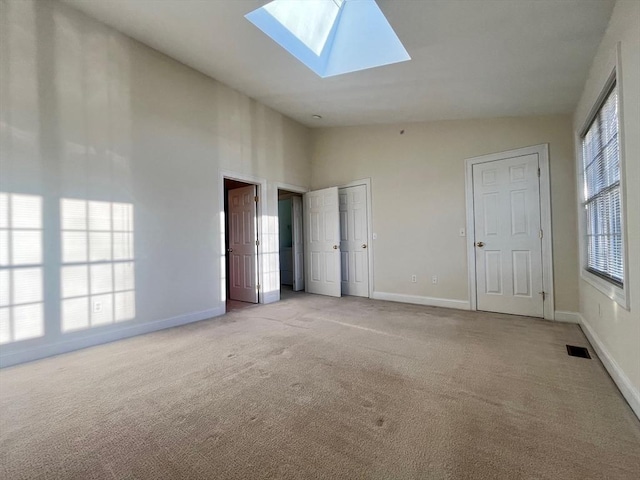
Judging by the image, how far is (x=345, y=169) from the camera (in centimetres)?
524

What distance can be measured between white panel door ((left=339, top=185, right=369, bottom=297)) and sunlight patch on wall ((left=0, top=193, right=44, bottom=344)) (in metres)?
4.07

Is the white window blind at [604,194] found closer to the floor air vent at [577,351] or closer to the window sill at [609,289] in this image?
the window sill at [609,289]

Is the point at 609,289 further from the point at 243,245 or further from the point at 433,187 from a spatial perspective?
the point at 243,245

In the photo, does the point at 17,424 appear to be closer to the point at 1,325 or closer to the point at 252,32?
the point at 1,325

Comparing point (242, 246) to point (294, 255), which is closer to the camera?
point (242, 246)

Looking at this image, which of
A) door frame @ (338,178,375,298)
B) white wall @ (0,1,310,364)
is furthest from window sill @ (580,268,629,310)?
white wall @ (0,1,310,364)

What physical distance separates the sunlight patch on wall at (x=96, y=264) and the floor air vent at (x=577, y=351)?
4280 millimetres

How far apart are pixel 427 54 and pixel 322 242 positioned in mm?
3416

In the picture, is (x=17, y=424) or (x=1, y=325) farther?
(x=1, y=325)

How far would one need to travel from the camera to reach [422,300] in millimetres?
4395

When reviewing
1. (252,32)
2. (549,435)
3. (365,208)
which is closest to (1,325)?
(252,32)

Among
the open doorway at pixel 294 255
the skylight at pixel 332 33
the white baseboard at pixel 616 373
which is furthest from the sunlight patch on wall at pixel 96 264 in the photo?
the white baseboard at pixel 616 373

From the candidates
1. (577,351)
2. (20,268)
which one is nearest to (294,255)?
(20,268)

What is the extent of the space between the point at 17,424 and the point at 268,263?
3.34 metres
